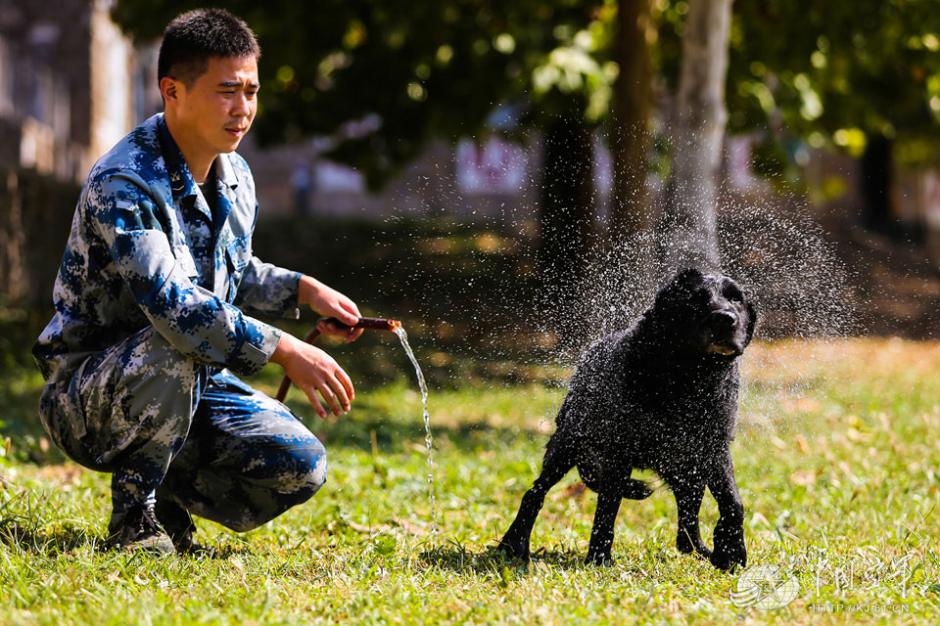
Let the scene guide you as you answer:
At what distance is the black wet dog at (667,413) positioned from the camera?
412cm

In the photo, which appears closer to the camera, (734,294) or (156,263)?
(156,263)

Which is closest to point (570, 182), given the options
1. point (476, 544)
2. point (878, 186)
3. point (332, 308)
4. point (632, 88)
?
point (632, 88)

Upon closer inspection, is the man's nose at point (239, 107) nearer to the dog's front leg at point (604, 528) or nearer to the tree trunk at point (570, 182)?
the dog's front leg at point (604, 528)

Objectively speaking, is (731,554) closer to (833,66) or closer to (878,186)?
(833,66)

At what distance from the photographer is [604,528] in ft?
14.3

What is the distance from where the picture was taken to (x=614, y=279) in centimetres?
518

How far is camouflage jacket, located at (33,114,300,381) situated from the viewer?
3.73 m

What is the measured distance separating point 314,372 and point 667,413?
1326 millimetres

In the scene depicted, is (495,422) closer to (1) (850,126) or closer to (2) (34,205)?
(2) (34,205)

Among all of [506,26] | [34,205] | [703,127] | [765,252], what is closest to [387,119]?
[506,26]

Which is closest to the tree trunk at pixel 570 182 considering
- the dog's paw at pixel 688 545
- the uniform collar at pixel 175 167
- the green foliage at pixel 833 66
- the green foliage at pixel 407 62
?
the green foliage at pixel 407 62

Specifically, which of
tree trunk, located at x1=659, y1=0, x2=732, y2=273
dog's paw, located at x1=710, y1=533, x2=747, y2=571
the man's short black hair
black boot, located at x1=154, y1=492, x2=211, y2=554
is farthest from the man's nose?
tree trunk, located at x1=659, y1=0, x2=732, y2=273

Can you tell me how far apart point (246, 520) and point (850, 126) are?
44.2 ft

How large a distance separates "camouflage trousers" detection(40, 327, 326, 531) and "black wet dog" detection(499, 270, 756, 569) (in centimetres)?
90
